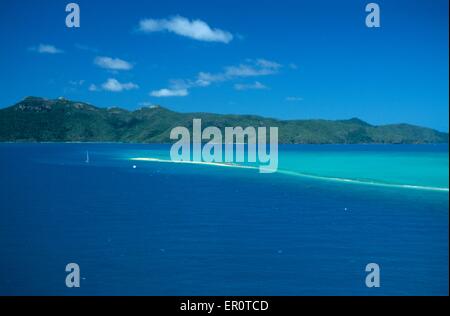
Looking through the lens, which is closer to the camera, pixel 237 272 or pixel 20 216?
pixel 237 272

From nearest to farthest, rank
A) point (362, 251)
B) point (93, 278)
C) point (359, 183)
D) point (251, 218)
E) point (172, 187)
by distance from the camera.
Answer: point (93, 278), point (362, 251), point (251, 218), point (172, 187), point (359, 183)

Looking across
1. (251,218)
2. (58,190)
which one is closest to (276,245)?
(251,218)

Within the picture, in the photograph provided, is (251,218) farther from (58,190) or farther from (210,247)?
(58,190)

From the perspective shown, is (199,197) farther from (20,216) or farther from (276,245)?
(276,245)
